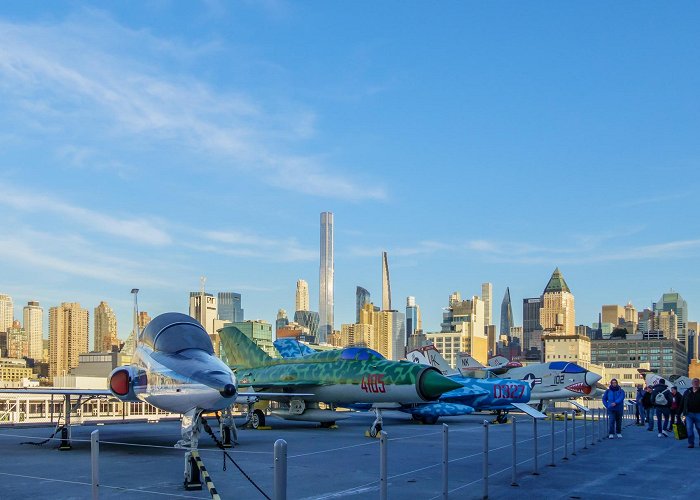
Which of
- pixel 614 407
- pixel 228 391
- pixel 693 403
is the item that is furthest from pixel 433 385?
pixel 228 391

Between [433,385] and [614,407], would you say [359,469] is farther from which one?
[614,407]

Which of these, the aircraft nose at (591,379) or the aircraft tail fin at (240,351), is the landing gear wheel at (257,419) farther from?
the aircraft nose at (591,379)

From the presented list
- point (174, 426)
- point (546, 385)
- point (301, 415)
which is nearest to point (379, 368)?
point (301, 415)

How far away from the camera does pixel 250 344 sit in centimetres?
3484

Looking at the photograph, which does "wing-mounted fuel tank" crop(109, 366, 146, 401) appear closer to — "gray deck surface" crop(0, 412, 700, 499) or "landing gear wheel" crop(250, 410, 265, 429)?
"gray deck surface" crop(0, 412, 700, 499)

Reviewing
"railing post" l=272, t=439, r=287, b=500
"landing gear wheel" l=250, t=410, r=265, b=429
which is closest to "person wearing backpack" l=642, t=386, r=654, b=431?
"landing gear wheel" l=250, t=410, r=265, b=429

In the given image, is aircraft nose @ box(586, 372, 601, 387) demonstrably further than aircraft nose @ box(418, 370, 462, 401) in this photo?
Yes

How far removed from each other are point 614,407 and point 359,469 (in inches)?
508

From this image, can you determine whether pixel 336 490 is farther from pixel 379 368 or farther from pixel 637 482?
pixel 379 368

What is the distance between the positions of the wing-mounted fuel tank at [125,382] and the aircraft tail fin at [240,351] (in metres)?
15.9

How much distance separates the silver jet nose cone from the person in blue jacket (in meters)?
14.8

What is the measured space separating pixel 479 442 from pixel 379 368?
5.47 m

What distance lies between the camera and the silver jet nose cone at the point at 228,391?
13.8 m

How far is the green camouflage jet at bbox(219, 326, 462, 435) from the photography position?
79.3ft
